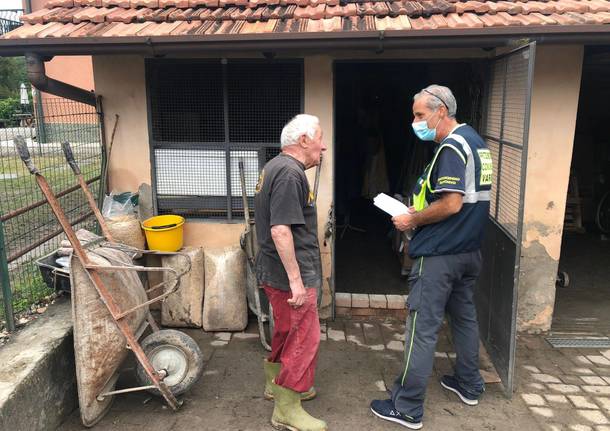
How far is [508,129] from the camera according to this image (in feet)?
12.8

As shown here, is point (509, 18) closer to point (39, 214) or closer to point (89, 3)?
point (89, 3)

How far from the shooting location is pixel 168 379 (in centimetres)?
348

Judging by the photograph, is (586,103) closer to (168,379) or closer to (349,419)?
(349,419)

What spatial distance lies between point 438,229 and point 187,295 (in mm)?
2485

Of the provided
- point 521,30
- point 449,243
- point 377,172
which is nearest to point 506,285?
point 449,243

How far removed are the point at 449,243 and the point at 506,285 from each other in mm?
780

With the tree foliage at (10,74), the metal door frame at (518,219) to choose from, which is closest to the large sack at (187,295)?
the metal door frame at (518,219)

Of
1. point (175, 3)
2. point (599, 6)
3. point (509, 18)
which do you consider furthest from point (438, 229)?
point (175, 3)

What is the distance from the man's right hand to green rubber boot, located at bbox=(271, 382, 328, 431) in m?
0.64

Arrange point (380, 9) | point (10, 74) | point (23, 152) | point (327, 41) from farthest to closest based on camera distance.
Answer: point (10, 74) < point (380, 9) < point (327, 41) < point (23, 152)

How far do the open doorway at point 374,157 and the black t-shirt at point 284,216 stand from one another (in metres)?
2.46

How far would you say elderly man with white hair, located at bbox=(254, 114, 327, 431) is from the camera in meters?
2.88

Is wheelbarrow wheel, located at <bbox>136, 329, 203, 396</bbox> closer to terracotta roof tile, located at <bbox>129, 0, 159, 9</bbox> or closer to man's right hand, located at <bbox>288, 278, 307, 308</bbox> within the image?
man's right hand, located at <bbox>288, 278, 307, 308</bbox>

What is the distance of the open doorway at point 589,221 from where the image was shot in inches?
201
